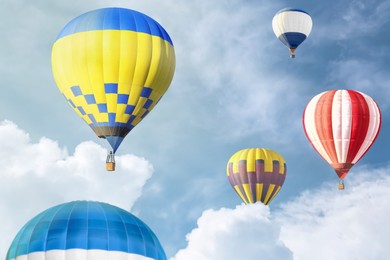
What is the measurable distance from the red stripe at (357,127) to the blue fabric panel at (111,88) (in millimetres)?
13613

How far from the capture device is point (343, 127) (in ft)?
165

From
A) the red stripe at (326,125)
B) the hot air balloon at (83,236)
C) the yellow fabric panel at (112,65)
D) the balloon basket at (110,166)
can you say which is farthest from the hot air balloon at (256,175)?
the hot air balloon at (83,236)

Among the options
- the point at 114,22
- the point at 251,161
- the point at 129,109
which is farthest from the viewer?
the point at 251,161

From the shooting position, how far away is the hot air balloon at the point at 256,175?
56906 mm

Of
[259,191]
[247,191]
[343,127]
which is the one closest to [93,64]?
[343,127]

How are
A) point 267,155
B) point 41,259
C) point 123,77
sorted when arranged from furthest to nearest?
point 267,155 → point 123,77 → point 41,259

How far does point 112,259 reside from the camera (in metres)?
35.2

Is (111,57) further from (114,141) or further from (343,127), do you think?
(343,127)

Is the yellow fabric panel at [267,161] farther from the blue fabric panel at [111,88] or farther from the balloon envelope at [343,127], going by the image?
the blue fabric panel at [111,88]

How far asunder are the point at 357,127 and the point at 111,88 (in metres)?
14.1

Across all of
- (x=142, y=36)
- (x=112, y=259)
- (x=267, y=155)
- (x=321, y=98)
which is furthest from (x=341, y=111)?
(x=112, y=259)

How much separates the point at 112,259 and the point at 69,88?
35.9 feet

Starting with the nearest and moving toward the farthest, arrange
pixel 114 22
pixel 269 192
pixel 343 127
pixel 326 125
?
pixel 114 22 → pixel 343 127 → pixel 326 125 → pixel 269 192

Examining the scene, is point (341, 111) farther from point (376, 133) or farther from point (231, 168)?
point (231, 168)
